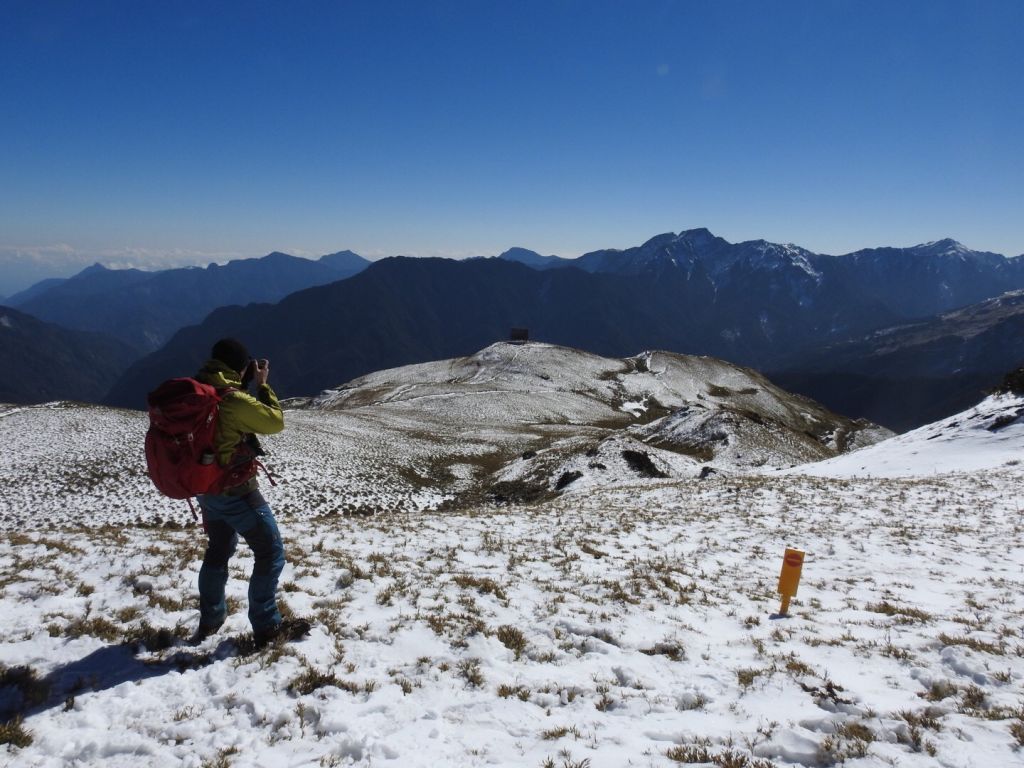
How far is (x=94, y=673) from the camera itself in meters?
6.50

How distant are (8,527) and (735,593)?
30741 mm

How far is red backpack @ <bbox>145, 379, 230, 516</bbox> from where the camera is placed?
19.8ft

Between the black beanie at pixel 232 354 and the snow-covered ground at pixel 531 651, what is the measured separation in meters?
3.92

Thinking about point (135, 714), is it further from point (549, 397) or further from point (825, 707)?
point (549, 397)

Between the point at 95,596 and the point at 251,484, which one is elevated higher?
the point at 251,484

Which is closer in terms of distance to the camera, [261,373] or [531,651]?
[261,373]

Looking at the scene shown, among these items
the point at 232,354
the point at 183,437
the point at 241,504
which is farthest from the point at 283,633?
the point at 232,354

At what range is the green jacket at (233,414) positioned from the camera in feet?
21.2

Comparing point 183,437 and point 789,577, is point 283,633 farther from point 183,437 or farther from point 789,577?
point 789,577

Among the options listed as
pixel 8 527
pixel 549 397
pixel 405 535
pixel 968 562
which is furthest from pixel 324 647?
pixel 549 397

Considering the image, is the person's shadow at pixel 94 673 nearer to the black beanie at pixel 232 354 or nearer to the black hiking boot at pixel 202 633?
the black hiking boot at pixel 202 633

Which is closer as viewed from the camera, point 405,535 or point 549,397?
point 405,535

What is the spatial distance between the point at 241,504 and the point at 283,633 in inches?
82.8

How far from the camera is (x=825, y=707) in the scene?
6.30 m
